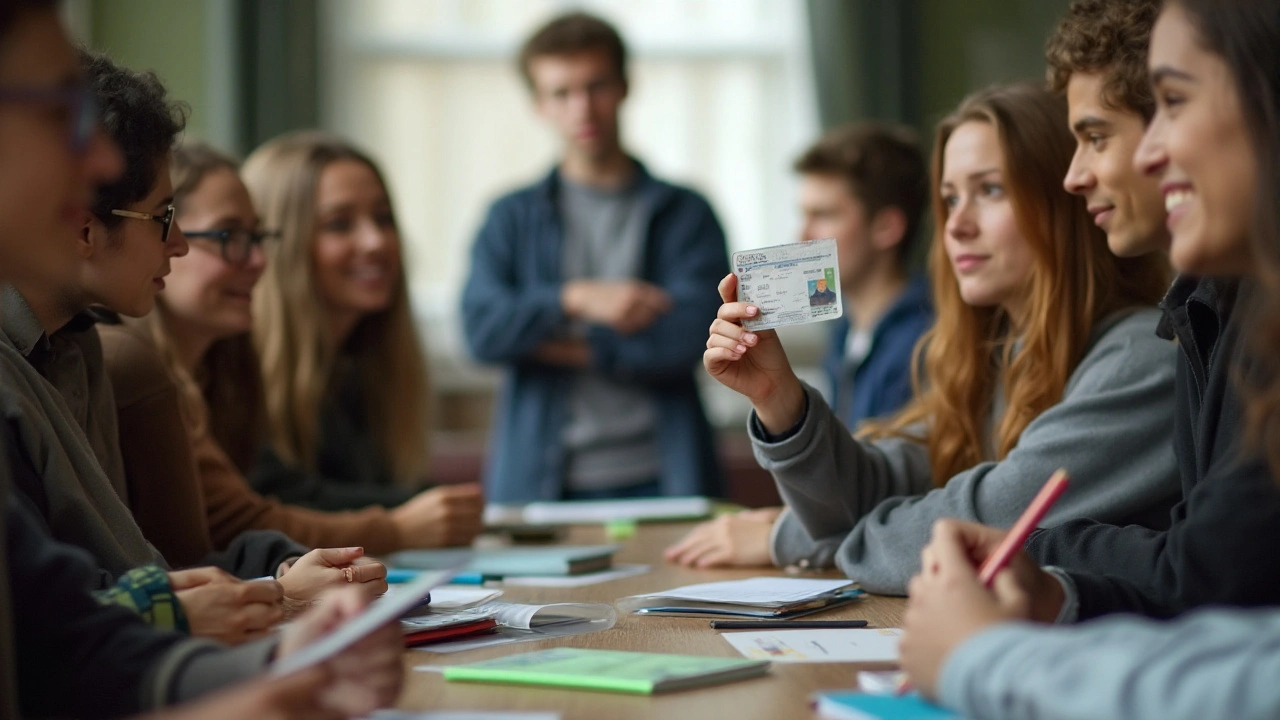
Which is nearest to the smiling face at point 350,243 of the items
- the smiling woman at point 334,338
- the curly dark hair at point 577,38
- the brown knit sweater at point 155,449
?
the smiling woman at point 334,338

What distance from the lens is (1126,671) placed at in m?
0.85

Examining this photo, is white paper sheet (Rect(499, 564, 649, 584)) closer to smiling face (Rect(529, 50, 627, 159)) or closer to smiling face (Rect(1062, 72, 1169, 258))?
smiling face (Rect(1062, 72, 1169, 258))

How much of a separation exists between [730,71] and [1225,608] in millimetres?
4065

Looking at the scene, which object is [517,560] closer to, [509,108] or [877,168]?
[877,168]

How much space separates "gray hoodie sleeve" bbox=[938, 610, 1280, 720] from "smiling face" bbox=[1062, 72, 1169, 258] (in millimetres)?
821

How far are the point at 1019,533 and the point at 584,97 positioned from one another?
2.56 meters

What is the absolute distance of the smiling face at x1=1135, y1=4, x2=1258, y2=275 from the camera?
1102mm

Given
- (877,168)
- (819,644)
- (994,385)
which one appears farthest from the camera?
(877,168)

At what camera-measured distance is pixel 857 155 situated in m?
3.61

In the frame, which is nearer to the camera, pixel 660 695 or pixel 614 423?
pixel 660 695

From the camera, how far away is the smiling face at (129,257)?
1580mm

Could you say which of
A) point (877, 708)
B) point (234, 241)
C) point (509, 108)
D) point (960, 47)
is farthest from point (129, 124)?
point (960, 47)

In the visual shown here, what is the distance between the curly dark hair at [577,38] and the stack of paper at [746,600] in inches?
84.5

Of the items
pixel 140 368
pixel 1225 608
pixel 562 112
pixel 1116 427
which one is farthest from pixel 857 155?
pixel 1225 608
